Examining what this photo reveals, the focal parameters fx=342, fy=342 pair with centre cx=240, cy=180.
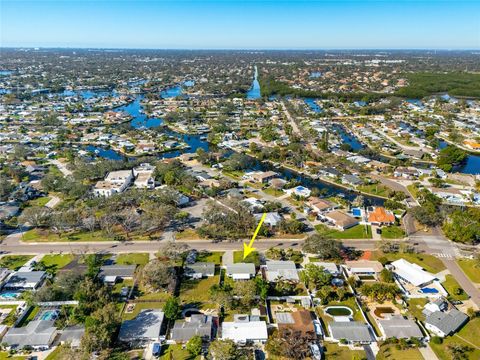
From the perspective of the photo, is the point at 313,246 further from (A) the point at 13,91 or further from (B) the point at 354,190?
(A) the point at 13,91

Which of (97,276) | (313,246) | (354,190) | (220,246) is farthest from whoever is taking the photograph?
(354,190)

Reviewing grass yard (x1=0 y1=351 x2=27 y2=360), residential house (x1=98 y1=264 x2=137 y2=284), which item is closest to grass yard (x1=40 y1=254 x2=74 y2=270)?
residential house (x1=98 y1=264 x2=137 y2=284)

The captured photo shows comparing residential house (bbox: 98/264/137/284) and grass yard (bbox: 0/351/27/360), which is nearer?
grass yard (bbox: 0/351/27/360)

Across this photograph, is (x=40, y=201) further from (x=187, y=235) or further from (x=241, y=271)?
(x=241, y=271)

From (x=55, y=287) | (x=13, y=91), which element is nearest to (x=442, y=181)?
(x=55, y=287)

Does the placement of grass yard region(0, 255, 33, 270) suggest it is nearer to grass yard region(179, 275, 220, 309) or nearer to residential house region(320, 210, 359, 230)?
grass yard region(179, 275, 220, 309)

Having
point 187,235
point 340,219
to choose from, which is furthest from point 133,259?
point 340,219
